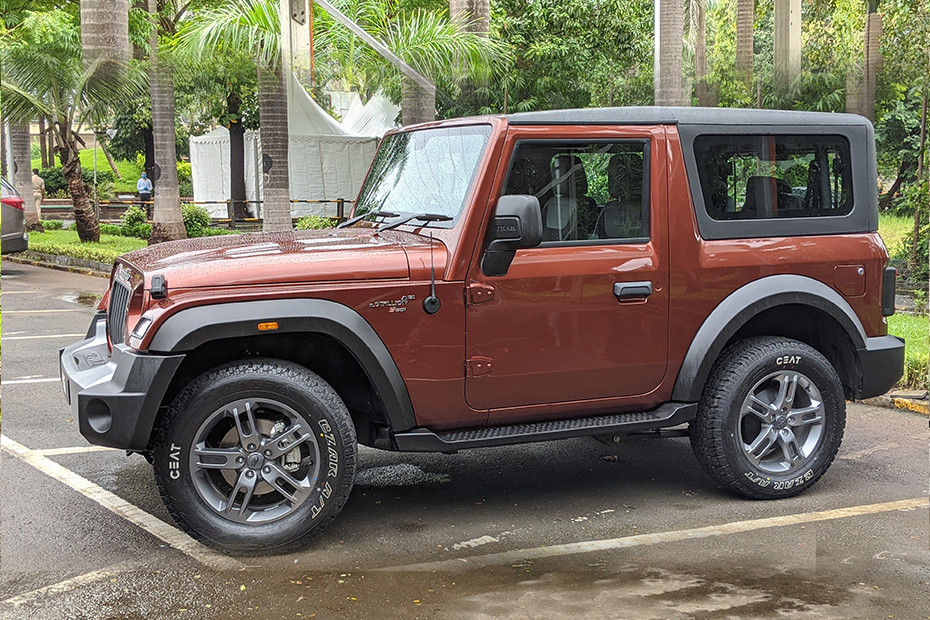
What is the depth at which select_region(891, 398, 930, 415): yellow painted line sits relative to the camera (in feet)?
24.7

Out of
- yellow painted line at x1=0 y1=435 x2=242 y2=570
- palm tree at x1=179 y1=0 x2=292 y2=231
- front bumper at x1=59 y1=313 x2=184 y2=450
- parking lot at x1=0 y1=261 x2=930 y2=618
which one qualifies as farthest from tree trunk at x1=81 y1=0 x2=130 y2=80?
front bumper at x1=59 y1=313 x2=184 y2=450

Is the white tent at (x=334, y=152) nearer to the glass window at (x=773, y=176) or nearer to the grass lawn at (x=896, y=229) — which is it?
the grass lawn at (x=896, y=229)

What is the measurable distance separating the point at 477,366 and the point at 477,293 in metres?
0.36

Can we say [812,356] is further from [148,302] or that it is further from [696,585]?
[148,302]

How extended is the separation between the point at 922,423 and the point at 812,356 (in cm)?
224

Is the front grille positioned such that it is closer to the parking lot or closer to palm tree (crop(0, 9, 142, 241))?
the parking lot

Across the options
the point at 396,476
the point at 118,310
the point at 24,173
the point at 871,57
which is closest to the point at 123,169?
the point at 24,173

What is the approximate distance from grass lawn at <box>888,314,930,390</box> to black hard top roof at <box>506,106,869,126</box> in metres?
2.83

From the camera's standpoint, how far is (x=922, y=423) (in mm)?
7270

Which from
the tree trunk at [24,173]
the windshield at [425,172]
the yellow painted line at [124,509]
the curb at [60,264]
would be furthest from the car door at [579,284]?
the tree trunk at [24,173]

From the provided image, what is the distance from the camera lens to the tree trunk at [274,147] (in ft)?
51.7

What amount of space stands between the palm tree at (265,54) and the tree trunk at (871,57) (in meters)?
8.73

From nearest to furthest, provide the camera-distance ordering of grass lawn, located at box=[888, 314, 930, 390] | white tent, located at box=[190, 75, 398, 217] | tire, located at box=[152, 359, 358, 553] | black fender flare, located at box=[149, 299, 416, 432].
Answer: black fender flare, located at box=[149, 299, 416, 432]
tire, located at box=[152, 359, 358, 553]
grass lawn, located at box=[888, 314, 930, 390]
white tent, located at box=[190, 75, 398, 217]

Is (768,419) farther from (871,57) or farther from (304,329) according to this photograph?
(871,57)
